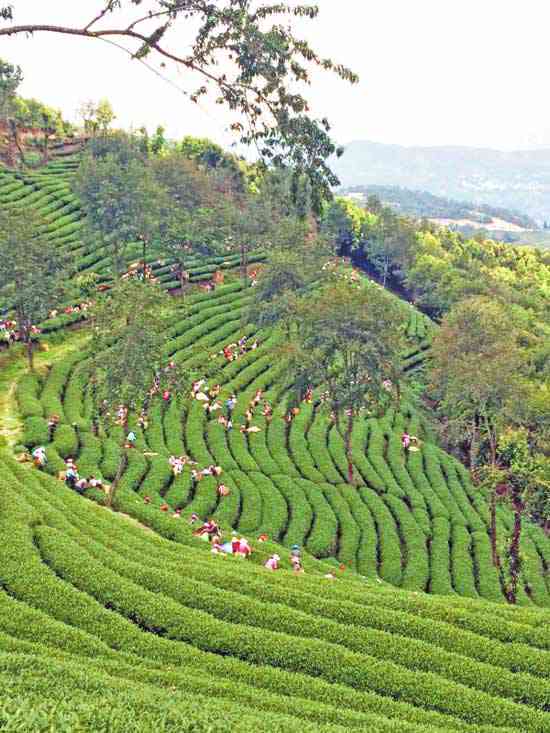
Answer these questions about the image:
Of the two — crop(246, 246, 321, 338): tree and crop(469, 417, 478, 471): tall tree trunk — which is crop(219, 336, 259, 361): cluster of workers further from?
crop(469, 417, 478, 471): tall tree trunk

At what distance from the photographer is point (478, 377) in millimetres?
33344

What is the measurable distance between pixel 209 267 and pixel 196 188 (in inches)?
470

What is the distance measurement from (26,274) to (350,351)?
64.8 feet

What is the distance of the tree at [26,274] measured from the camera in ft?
119

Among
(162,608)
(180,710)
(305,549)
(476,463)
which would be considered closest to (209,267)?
(476,463)

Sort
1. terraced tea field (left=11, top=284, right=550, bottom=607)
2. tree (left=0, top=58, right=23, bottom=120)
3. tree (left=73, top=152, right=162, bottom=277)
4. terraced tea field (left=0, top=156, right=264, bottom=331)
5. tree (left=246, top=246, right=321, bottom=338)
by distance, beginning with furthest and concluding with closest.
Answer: tree (left=0, top=58, right=23, bottom=120) → terraced tea field (left=0, top=156, right=264, bottom=331) → tree (left=73, top=152, right=162, bottom=277) → tree (left=246, top=246, right=321, bottom=338) → terraced tea field (left=11, top=284, right=550, bottom=607)

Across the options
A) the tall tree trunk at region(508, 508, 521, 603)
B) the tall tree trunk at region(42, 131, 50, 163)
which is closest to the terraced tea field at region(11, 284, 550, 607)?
the tall tree trunk at region(508, 508, 521, 603)

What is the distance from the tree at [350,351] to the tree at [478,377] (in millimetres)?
5483

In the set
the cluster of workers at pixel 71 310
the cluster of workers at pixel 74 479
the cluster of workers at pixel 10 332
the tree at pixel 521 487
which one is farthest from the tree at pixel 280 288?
the tree at pixel 521 487

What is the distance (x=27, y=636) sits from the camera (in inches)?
475

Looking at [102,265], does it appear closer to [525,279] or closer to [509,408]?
[509,408]

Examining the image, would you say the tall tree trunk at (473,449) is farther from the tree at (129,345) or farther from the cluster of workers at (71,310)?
the cluster of workers at (71,310)

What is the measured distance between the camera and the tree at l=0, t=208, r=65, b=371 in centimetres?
3616

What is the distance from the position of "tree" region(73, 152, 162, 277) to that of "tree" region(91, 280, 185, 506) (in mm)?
29857
